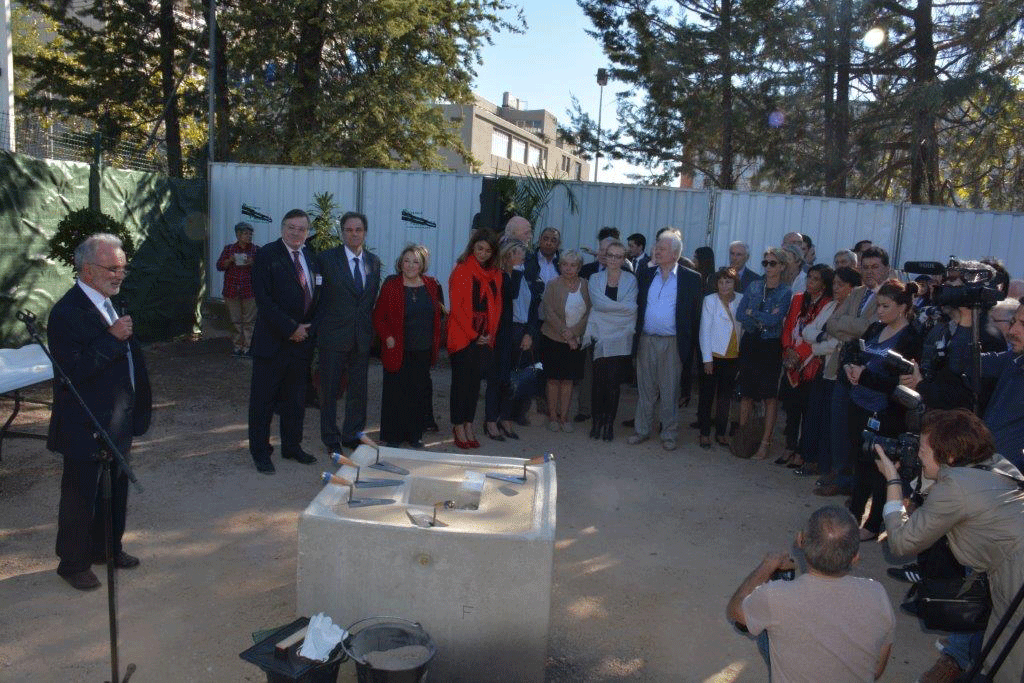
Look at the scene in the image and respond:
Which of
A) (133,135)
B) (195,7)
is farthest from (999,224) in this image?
(133,135)

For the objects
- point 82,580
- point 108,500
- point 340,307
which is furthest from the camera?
point 340,307

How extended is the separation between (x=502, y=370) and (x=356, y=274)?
1.68m

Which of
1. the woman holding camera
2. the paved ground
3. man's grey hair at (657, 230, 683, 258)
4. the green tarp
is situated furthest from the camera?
the green tarp

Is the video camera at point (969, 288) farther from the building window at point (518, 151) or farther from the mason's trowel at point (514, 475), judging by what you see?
the building window at point (518, 151)

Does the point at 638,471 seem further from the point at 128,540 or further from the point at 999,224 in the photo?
the point at 999,224

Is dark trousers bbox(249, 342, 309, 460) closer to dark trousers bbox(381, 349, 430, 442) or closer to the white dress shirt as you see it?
dark trousers bbox(381, 349, 430, 442)

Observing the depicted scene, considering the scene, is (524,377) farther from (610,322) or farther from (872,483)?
(872,483)

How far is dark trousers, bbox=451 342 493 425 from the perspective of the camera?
7.29 m


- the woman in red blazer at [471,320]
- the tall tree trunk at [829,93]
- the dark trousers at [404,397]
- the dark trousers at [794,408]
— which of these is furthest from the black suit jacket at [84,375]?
the tall tree trunk at [829,93]

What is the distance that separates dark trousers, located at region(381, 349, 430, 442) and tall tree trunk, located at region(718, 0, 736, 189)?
11395 millimetres

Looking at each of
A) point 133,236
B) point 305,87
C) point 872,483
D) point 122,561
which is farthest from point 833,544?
point 305,87

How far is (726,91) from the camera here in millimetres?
16562

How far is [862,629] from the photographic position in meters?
2.76

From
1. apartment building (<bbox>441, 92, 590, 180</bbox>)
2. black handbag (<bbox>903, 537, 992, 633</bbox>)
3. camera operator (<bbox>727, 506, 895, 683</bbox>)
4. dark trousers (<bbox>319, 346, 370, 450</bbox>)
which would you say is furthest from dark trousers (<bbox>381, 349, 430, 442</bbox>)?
apartment building (<bbox>441, 92, 590, 180</bbox>)
